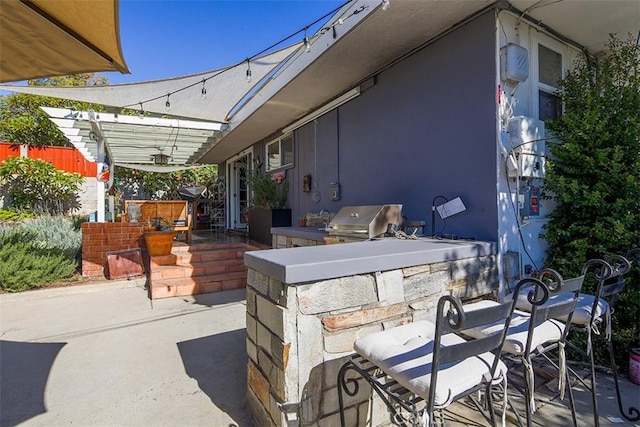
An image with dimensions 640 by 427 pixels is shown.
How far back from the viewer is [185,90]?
490cm

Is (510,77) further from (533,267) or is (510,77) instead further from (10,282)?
(10,282)

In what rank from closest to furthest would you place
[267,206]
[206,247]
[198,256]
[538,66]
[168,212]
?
[538,66] → [198,256] → [206,247] → [267,206] → [168,212]

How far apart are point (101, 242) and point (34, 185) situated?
6.90m

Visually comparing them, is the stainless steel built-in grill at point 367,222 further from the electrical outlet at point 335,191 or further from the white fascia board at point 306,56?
the white fascia board at point 306,56

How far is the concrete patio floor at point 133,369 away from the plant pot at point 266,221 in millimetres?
1966

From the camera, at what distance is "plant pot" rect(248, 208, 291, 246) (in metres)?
5.96

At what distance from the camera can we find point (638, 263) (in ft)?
8.29

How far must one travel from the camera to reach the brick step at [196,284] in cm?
456

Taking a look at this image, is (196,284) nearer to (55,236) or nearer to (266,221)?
(266,221)

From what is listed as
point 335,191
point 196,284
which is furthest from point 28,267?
point 335,191

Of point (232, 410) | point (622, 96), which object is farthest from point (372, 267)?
point (622, 96)

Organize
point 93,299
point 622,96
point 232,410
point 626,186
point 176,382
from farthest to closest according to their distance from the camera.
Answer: point 93,299 < point 622,96 < point 626,186 < point 176,382 < point 232,410

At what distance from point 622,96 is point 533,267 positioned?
163 cm

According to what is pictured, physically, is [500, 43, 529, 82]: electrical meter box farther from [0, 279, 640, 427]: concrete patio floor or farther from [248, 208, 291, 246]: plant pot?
[248, 208, 291, 246]: plant pot
